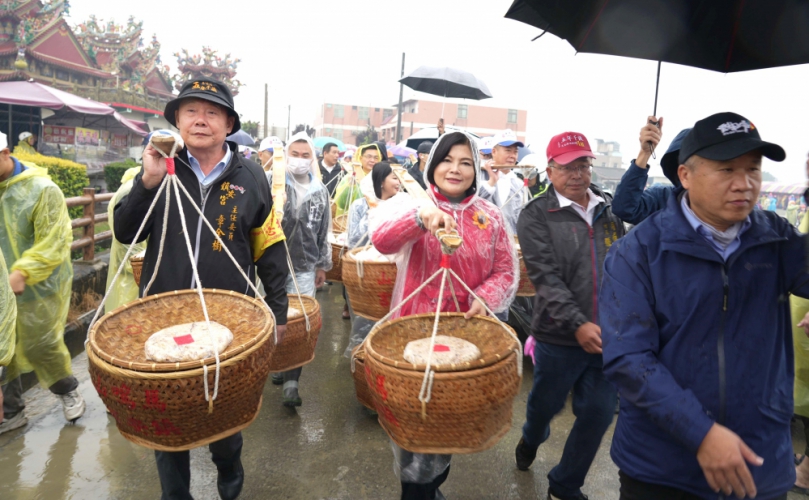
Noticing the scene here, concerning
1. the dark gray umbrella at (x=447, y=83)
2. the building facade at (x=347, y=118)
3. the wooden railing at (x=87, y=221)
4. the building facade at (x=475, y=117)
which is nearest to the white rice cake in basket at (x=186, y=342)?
the wooden railing at (x=87, y=221)

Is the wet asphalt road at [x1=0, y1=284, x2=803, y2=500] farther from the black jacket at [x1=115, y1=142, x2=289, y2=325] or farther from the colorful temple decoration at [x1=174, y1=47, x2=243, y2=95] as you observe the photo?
the colorful temple decoration at [x1=174, y1=47, x2=243, y2=95]

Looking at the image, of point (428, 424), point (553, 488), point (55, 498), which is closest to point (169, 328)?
point (428, 424)

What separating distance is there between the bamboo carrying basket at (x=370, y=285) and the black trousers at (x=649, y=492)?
5.75 feet

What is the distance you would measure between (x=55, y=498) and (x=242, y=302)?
1.65 m

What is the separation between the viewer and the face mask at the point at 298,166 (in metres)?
4.44

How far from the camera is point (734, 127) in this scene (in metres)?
1.59

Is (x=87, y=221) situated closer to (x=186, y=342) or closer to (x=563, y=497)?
(x=186, y=342)

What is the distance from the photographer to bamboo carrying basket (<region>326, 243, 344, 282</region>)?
473 centimetres

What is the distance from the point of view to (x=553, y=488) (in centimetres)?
273

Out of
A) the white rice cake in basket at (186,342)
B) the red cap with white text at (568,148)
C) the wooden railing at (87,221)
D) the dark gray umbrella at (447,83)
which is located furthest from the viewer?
the dark gray umbrella at (447,83)

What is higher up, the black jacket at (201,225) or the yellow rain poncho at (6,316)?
the black jacket at (201,225)

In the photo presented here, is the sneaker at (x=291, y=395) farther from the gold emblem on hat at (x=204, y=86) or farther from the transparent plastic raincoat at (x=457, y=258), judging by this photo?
the gold emblem on hat at (x=204, y=86)

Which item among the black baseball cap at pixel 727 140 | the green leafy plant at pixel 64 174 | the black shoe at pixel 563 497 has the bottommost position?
the black shoe at pixel 563 497

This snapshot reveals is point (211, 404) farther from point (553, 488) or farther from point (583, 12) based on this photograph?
point (583, 12)
